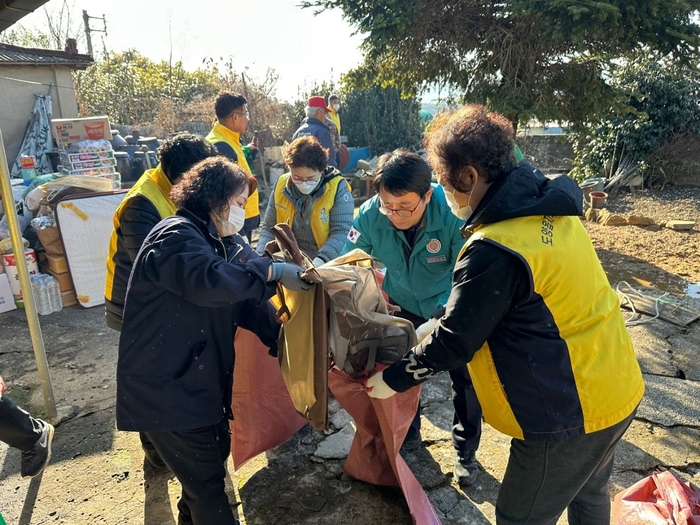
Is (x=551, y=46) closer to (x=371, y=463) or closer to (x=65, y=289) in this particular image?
(x=371, y=463)

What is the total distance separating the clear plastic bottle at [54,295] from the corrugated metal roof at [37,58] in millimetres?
4857

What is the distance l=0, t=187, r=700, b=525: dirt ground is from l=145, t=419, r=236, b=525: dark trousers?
44cm

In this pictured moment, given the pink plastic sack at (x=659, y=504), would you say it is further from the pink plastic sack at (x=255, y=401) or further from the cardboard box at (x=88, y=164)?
the cardboard box at (x=88, y=164)

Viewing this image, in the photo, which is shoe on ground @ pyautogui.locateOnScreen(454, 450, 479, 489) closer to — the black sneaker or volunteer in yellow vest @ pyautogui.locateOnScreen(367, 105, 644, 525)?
volunteer in yellow vest @ pyautogui.locateOnScreen(367, 105, 644, 525)

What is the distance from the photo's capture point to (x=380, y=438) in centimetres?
233

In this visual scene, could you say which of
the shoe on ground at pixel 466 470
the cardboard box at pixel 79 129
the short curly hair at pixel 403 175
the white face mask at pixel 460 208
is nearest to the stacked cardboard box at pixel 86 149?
the cardboard box at pixel 79 129

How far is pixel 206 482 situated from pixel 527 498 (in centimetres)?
114

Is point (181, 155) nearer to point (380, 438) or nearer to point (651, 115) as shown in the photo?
point (380, 438)

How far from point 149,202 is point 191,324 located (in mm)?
769

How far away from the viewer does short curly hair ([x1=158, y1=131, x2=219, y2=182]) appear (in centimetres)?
225

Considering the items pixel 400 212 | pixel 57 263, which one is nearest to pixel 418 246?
pixel 400 212

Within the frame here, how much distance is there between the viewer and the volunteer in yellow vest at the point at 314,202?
114 inches

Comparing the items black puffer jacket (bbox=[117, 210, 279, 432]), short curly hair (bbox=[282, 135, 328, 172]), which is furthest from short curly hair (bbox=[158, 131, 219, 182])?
short curly hair (bbox=[282, 135, 328, 172])

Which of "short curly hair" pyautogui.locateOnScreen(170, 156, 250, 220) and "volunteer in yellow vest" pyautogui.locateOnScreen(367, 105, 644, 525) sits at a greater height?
"short curly hair" pyautogui.locateOnScreen(170, 156, 250, 220)
